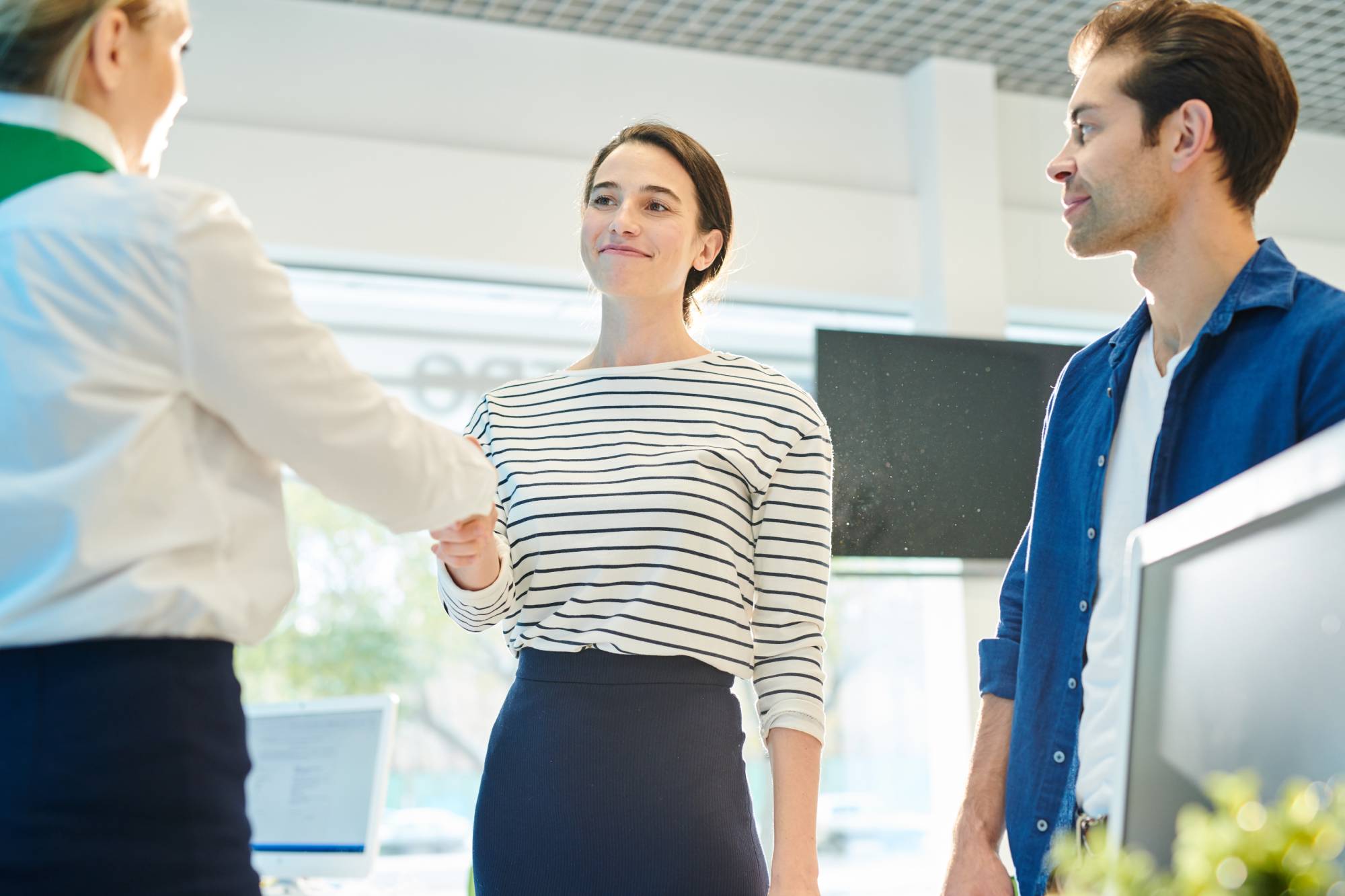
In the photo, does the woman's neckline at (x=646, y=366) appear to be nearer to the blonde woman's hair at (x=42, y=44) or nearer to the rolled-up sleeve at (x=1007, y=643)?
the rolled-up sleeve at (x=1007, y=643)

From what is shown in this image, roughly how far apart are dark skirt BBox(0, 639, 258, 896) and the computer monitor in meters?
0.63

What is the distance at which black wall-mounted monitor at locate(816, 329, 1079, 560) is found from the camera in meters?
3.47

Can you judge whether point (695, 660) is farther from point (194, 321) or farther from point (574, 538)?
point (194, 321)

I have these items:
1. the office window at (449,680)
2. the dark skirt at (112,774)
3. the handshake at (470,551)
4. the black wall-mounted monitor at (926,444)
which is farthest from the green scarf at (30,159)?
the office window at (449,680)

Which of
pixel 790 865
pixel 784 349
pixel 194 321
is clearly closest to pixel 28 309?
pixel 194 321

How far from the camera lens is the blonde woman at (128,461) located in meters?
0.91

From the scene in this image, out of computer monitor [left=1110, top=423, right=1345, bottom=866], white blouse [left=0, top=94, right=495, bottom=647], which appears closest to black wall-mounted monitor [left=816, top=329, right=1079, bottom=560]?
white blouse [left=0, top=94, right=495, bottom=647]

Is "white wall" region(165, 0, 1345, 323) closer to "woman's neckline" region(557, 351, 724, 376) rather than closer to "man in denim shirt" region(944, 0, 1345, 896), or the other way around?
"woman's neckline" region(557, 351, 724, 376)

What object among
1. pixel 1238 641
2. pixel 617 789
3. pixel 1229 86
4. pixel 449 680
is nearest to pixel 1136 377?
pixel 1229 86

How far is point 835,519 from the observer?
11.1 feet

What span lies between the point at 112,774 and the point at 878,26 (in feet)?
12.1

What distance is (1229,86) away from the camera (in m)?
1.53

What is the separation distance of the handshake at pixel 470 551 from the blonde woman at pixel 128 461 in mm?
379

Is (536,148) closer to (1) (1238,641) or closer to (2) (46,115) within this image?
(2) (46,115)
